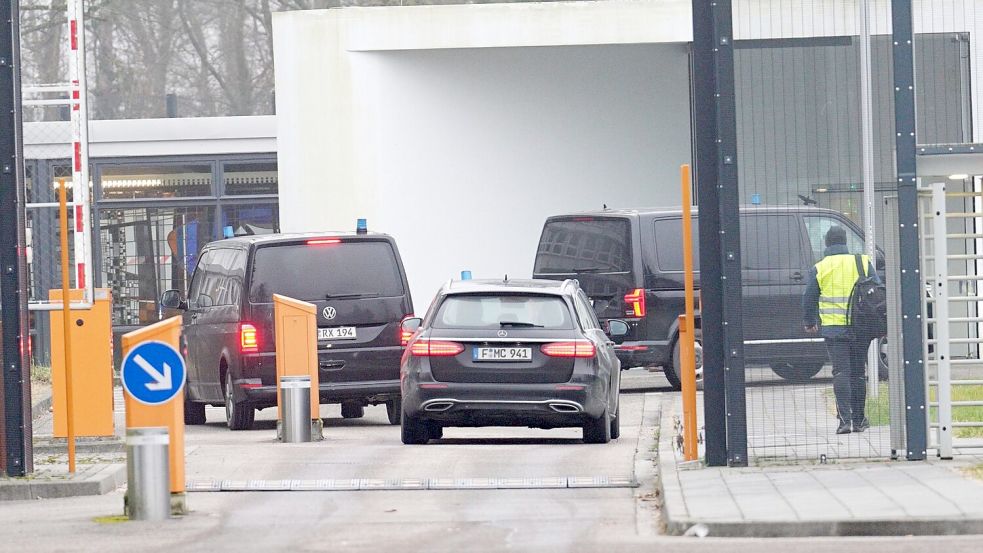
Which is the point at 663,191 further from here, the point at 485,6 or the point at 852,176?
the point at 852,176

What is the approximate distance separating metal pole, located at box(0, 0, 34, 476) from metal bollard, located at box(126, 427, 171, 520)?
5.90ft

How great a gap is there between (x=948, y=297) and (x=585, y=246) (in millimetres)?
8920

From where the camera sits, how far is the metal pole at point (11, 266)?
1118 cm

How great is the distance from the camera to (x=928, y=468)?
10.7 m

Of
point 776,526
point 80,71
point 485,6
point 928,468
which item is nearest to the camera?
point 776,526

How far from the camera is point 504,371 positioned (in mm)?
13875

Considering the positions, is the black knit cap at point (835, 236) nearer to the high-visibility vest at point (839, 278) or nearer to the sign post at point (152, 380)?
the high-visibility vest at point (839, 278)

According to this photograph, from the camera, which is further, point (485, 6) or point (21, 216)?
point (485, 6)

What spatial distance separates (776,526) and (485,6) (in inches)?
610

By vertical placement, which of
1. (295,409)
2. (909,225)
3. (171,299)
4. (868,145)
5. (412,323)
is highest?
(868,145)

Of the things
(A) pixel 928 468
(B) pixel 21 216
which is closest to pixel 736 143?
(A) pixel 928 468

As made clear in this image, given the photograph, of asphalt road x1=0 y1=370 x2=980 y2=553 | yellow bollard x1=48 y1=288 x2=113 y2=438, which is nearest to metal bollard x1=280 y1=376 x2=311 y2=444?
asphalt road x1=0 y1=370 x2=980 y2=553

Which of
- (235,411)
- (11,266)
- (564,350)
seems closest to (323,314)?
(235,411)

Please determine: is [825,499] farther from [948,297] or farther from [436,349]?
[436,349]
